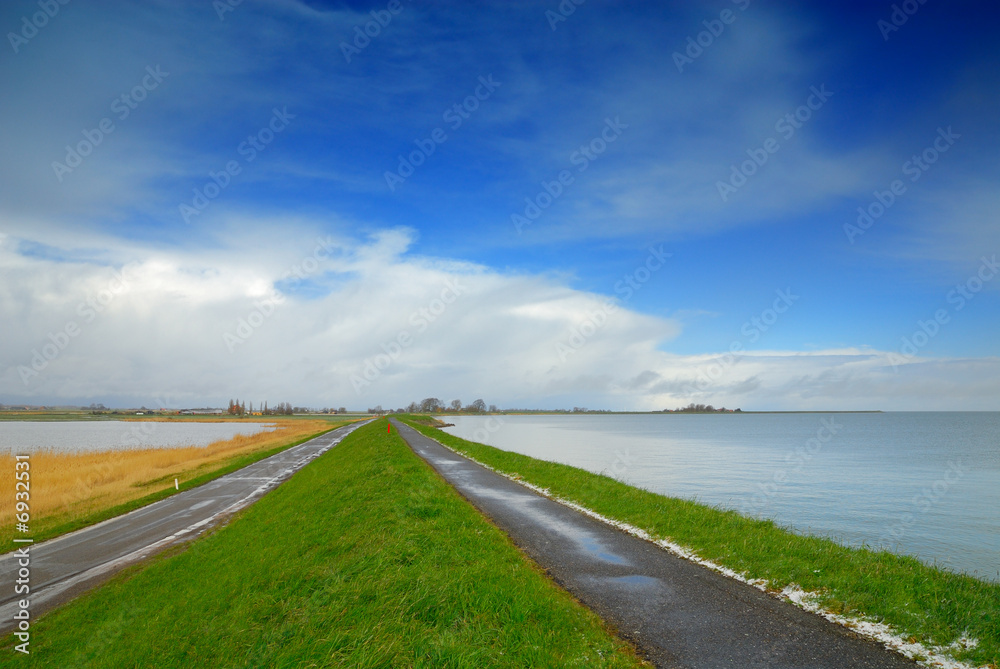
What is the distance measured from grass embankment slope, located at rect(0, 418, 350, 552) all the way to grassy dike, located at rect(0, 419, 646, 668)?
1169cm

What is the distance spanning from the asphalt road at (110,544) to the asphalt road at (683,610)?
1307 cm

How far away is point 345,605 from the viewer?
807cm

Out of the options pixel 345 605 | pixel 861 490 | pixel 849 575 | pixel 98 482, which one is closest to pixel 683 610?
pixel 849 575

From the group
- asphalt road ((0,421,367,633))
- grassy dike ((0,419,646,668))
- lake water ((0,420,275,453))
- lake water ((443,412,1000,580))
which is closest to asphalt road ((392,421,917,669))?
grassy dike ((0,419,646,668))

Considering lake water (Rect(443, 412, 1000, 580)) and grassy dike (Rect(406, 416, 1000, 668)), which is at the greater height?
grassy dike (Rect(406, 416, 1000, 668))

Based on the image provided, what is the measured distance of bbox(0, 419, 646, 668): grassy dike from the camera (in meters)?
6.70

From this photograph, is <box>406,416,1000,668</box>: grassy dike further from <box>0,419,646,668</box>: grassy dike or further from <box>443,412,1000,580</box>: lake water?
<box>443,412,1000,580</box>: lake water

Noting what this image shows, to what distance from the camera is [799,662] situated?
260 inches

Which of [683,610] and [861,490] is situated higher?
[683,610]

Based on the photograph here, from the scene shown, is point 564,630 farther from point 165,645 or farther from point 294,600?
point 165,645

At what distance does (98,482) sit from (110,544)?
20326 mm

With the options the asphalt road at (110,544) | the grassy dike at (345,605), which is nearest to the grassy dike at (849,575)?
the grassy dike at (345,605)

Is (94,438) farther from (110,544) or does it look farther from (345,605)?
(345,605)

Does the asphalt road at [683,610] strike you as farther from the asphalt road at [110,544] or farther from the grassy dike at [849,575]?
the asphalt road at [110,544]
